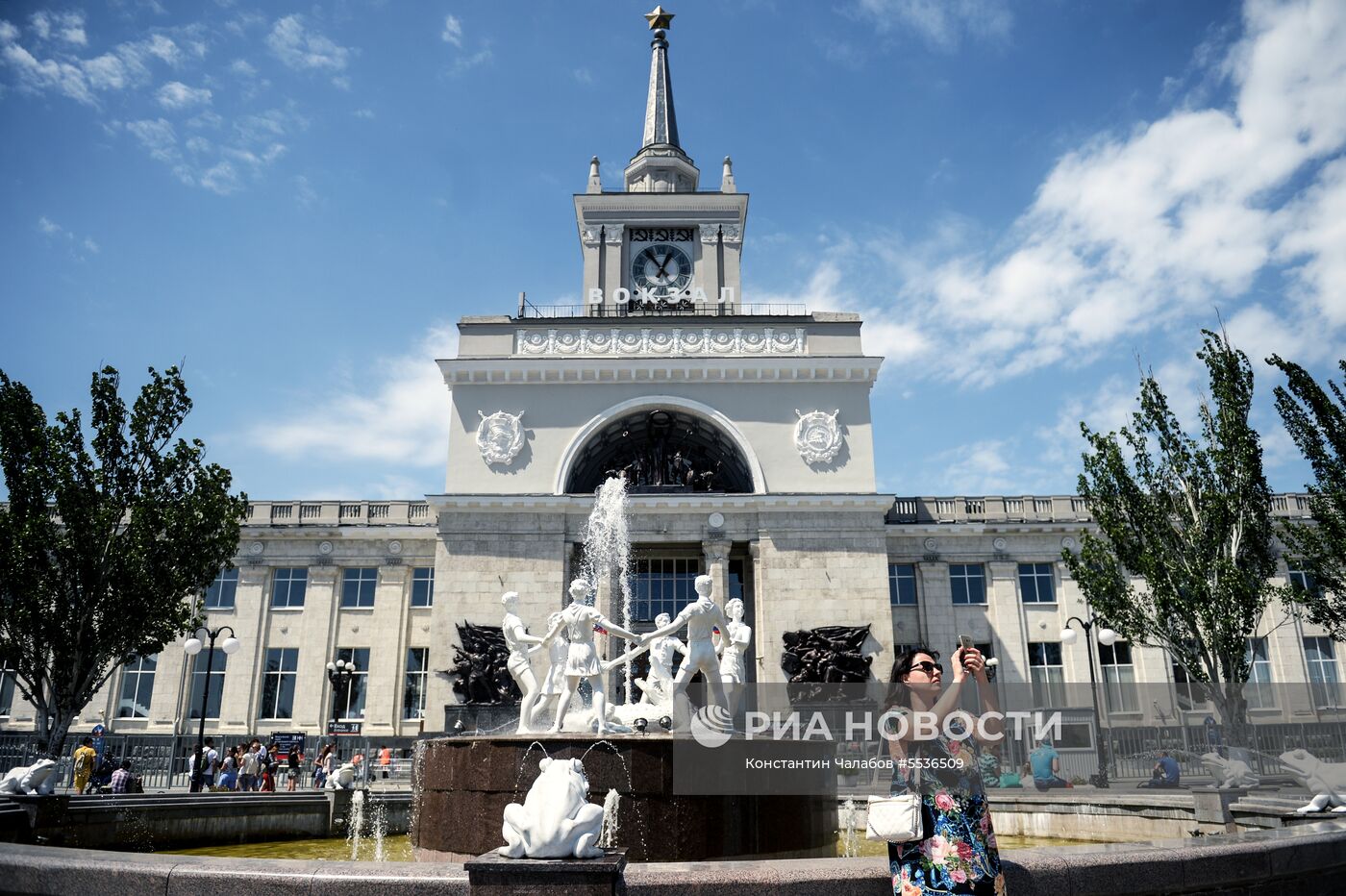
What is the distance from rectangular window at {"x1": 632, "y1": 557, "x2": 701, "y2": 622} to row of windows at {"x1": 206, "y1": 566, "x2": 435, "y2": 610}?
32.1 ft

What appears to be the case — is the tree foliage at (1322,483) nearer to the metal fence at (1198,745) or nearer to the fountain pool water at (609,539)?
the metal fence at (1198,745)

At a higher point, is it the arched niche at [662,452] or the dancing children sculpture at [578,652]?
the arched niche at [662,452]

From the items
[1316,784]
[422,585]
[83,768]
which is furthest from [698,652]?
[422,585]

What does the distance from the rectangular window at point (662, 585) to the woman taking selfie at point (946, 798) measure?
28.1 m

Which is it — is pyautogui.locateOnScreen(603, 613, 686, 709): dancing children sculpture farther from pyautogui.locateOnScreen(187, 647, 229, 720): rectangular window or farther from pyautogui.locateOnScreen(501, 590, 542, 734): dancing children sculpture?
pyautogui.locateOnScreen(187, 647, 229, 720): rectangular window

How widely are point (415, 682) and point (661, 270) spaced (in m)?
21.5

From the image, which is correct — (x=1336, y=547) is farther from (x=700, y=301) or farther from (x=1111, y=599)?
(x=700, y=301)

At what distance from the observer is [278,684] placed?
36375 mm

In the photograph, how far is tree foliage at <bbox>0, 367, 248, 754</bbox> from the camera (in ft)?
75.2

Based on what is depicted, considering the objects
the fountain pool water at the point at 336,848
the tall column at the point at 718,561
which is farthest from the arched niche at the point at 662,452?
the fountain pool water at the point at 336,848

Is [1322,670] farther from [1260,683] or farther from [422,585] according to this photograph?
[422,585]

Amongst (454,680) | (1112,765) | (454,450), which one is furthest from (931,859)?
(454,450)

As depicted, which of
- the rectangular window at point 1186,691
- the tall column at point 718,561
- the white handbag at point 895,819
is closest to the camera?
the white handbag at point 895,819

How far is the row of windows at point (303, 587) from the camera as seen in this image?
37.2 metres
